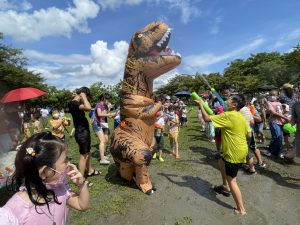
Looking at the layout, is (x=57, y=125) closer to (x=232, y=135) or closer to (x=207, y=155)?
(x=207, y=155)

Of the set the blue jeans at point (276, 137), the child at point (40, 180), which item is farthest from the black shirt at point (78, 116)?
the blue jeans at point (276, 137)

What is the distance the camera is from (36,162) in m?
1.89

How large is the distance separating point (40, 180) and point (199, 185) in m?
4.02

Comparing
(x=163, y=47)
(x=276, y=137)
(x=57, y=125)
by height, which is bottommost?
(x=276, y=137)

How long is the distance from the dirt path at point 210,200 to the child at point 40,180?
2300mm

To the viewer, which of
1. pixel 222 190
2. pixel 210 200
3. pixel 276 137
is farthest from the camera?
pixel 276 137

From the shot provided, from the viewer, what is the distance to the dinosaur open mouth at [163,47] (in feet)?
17.2

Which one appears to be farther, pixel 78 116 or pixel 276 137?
pixel 276 137

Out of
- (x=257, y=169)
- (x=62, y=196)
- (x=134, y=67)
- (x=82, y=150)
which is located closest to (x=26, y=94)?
(x=82, y=150)

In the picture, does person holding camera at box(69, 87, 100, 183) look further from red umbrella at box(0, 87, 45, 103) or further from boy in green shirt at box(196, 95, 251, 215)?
red umbrella at box(0, 87, 45, 103)

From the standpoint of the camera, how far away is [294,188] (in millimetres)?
5324

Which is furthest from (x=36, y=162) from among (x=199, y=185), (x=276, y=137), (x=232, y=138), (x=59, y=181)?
(x=276, y=137)

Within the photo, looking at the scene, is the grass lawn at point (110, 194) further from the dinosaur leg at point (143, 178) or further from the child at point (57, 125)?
the child at point (57, 125)

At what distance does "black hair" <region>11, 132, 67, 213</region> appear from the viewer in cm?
187
